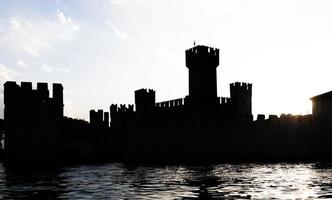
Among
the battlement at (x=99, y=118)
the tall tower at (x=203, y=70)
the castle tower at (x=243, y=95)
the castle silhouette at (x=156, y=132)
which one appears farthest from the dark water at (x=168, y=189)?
the castle tower at (x=243, y=95)

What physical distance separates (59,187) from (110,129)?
1814cm

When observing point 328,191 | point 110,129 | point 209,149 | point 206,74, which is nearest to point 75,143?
point 110,129

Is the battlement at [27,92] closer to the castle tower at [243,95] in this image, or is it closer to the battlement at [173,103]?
the battlement at [173,103]

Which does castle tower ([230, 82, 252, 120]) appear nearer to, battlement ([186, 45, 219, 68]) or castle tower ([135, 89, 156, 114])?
battlement ([186, 45, 219, 68])

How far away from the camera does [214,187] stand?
1261 cm

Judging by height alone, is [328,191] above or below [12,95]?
below

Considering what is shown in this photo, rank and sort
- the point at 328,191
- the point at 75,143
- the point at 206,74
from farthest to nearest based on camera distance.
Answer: the point at 206,74
the point at 75,143
the point at 328,191

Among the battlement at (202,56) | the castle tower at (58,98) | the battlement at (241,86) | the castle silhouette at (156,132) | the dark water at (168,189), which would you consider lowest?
the dark water at (168,189)

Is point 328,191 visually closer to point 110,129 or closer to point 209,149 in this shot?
point 209,149

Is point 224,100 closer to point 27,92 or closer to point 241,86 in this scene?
point 241,86

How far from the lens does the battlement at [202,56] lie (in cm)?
3881

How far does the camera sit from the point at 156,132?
91.7 feet

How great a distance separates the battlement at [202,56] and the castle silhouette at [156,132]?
15.0 ft

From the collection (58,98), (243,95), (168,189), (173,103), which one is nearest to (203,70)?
(243,95)
